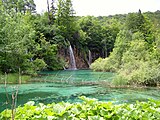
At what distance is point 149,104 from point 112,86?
1268 cm

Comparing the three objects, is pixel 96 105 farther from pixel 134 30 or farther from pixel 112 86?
pixel 134 30

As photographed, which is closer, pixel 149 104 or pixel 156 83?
pixel 149 104

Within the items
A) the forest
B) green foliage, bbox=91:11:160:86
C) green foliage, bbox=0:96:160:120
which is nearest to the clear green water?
the forest

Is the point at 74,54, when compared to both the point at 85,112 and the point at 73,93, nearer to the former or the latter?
Result: the point at 73,93

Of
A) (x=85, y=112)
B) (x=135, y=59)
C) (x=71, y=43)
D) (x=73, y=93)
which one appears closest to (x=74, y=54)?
(x=71, y=43)

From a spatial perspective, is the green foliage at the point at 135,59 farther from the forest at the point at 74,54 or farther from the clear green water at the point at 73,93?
the clear green water at the point at 73,93

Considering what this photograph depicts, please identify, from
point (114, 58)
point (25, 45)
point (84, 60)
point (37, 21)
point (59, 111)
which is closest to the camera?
point (59, 111)

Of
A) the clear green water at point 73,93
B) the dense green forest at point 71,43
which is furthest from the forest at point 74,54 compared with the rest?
the clear green water at point 73,93

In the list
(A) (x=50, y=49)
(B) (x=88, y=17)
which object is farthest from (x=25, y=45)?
(B) (x=88, y=17)

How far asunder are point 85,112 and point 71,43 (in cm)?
3774

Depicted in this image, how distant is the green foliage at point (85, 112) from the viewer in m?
2.33

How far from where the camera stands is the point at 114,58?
29938 millimetres

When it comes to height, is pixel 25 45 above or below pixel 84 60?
above

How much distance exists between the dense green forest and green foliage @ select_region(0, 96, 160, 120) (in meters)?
13.3
